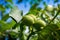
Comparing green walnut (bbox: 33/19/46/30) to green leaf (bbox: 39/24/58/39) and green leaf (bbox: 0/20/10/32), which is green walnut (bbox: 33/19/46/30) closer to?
green leaf (bbox: 39/24/58/39)

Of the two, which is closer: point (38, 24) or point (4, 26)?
point (38, 24)

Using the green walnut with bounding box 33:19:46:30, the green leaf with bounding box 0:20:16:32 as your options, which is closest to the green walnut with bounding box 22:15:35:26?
the green walnut with bounding box 33:19:46:30

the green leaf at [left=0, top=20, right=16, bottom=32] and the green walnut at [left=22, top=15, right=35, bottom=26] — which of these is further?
the green leaf at [left=0, top=20, right=16, bottom=32]

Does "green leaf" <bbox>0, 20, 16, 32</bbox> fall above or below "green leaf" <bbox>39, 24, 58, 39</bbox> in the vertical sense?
above

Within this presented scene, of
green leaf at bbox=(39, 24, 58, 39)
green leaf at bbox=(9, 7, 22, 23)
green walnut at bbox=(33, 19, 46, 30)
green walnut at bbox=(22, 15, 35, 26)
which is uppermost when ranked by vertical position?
green leaf at bbox=(9, 7, 22, 23)

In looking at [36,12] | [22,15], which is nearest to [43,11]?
[36,12]

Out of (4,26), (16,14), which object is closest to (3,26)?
(4,26)

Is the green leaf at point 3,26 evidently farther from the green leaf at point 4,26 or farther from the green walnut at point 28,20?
the green walnut at point 28,20

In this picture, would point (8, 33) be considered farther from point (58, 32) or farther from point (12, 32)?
point (58, 32)

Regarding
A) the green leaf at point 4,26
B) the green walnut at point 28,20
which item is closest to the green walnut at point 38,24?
the green walnut at point 28,20

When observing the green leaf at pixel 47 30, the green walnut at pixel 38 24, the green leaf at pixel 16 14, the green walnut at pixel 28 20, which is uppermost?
the green leaf at pixel 16 14

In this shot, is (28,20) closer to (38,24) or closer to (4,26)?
(38,24)

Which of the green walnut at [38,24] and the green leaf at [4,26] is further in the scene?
the green leaf at [4,26]

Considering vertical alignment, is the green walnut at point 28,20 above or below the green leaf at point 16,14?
below
